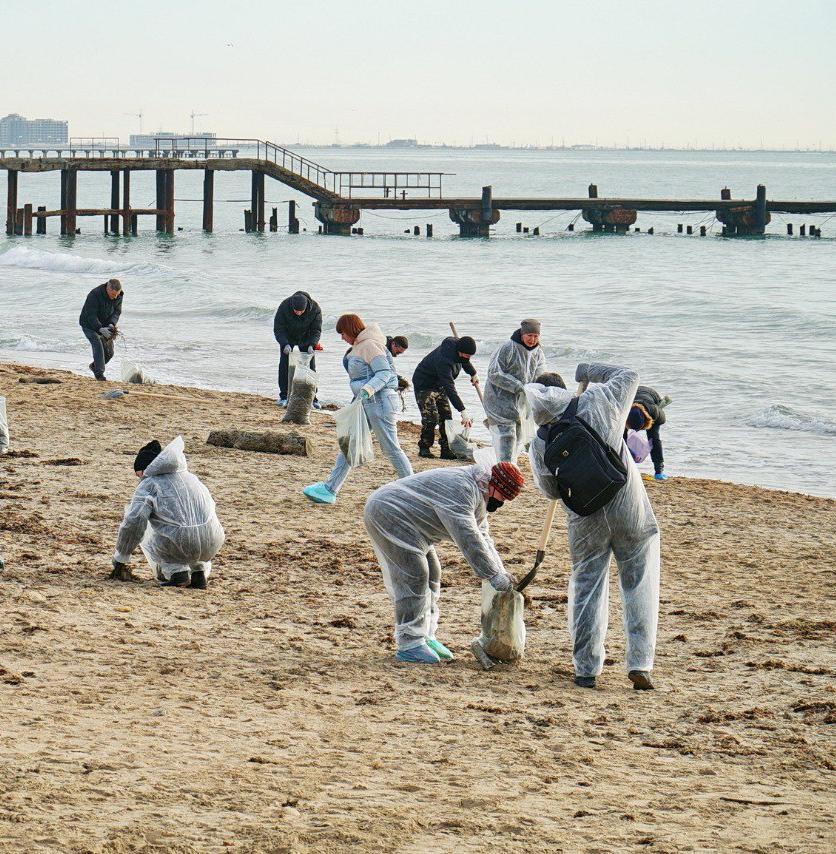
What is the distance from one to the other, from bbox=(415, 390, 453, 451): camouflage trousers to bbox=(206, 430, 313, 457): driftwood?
110cm

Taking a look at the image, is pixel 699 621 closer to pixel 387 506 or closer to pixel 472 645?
pixel 472 645

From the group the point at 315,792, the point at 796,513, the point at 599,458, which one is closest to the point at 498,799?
the point at 315,792

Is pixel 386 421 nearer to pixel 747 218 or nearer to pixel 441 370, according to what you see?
pixel 441 370

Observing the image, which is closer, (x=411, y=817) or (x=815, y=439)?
(x=411, y=817)

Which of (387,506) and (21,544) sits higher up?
(387,506)

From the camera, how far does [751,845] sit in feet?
14.0

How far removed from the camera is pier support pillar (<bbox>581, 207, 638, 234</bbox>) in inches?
2244

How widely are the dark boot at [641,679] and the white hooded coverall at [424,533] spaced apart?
0.72 meters

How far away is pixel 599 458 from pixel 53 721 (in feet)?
8.41

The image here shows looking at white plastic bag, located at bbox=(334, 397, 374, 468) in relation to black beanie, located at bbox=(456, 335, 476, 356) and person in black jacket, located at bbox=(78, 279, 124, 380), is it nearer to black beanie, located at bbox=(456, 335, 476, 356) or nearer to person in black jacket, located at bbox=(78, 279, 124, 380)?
black beanie, located at bbox=(456, 335, 476, 356)

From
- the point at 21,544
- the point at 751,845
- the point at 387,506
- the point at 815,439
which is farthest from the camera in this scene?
the point at 815,439

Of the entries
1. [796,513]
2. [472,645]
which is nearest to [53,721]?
[472,645]

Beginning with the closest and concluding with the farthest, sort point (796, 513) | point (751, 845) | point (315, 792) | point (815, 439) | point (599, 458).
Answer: point (751, 845) → point (315, 792) → point (599, 458) → point (796, 513) → point (815, 439)

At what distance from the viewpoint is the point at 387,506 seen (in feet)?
19.8
